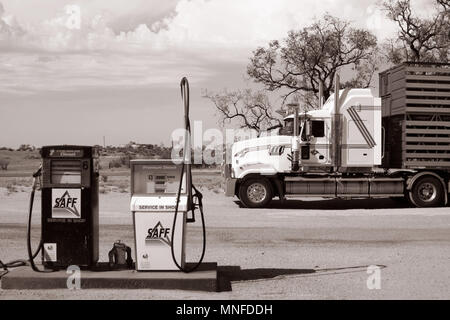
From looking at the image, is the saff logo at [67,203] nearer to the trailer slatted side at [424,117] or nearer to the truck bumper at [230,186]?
the truck bumper at [230,186]

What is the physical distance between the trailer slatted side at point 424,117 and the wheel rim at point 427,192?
0.63 meters

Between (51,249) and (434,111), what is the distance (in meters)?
15.2

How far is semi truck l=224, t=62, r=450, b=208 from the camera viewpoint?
20141mm

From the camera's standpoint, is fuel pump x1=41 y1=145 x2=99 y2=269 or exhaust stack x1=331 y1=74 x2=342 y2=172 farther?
exhaust stack x1=331 y1=74 x2=342 y2=172

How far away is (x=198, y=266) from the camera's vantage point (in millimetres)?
8594

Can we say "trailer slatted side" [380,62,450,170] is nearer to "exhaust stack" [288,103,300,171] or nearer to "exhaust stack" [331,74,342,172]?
"exhaust stack" [331,74,342,172]

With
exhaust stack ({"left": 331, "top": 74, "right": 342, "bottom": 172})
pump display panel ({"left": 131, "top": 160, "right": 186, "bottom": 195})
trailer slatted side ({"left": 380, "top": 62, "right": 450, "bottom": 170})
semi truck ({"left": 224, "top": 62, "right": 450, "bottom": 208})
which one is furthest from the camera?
trailer slatted side ({"left": 380, "top": 62, "right": 450, "bottom": 170})

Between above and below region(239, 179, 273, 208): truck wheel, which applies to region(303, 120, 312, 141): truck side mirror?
above

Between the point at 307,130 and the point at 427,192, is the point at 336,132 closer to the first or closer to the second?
the point at 307,130

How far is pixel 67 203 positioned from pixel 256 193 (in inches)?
488

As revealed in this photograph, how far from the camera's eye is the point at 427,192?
20891 mm

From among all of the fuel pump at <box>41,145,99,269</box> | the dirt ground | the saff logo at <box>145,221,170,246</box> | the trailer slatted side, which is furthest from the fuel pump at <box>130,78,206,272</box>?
the trailer slatted side

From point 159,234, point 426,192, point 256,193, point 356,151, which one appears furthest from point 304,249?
point 426,192

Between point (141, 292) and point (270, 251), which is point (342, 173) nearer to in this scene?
point (270, 251)
